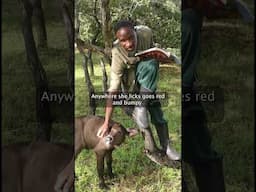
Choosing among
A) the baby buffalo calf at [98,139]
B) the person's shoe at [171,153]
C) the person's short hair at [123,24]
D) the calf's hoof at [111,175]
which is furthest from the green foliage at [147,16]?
the calf's hoof at [111,175]

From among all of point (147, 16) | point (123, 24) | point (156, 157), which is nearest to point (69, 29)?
point (123, 24)

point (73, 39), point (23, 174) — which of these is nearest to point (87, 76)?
point (73, 39)

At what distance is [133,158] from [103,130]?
0.20 metres

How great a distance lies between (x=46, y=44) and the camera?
9.09 feet

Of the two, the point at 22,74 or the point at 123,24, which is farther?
the point at 22,74

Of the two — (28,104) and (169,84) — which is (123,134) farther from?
(28,104)

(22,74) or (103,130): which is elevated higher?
(22,74)

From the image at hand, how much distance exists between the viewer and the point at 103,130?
2762mm

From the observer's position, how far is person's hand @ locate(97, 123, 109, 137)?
2754mm

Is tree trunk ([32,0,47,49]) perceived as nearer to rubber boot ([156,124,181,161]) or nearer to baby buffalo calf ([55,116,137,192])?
baby buffalo calf ([55,116,137,192])

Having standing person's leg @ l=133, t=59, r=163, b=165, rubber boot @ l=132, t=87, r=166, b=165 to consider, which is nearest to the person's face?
standing person's leg @ l=133, t=59, r=163, b=165

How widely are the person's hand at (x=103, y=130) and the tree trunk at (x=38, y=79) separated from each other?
266 mm

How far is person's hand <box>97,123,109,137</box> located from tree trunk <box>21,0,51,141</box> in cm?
27

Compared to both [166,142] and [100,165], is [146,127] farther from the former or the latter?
[100,165]
